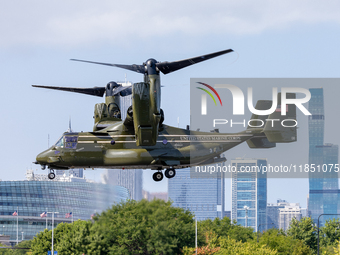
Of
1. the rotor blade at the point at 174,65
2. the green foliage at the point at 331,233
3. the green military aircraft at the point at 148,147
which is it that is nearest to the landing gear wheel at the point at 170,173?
the green military aircraft at the point at 148,147

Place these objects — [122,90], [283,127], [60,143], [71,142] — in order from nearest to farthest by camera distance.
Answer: [71,142], [60,143], [283,127], [122,90]

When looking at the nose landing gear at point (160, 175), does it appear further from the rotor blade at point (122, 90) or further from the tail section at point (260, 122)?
the rotor blade at point (122, 90)

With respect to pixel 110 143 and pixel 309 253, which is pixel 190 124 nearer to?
pixel 110 143

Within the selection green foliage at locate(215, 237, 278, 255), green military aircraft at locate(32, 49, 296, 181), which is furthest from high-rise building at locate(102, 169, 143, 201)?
green foliage at locate(215, 237, 278, 255)

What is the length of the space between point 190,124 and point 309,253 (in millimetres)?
66462

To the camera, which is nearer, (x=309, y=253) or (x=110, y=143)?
(x=110, y=143)

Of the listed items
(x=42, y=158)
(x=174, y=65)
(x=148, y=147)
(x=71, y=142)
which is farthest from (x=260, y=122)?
(x=42, y=158)

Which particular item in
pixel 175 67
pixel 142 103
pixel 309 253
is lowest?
pixel 309 253

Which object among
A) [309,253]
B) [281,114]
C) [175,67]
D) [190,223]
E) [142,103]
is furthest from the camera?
[309,253]

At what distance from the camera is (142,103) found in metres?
65.1

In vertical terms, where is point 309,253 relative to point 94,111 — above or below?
below

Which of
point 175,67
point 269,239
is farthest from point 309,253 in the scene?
point 175,67
